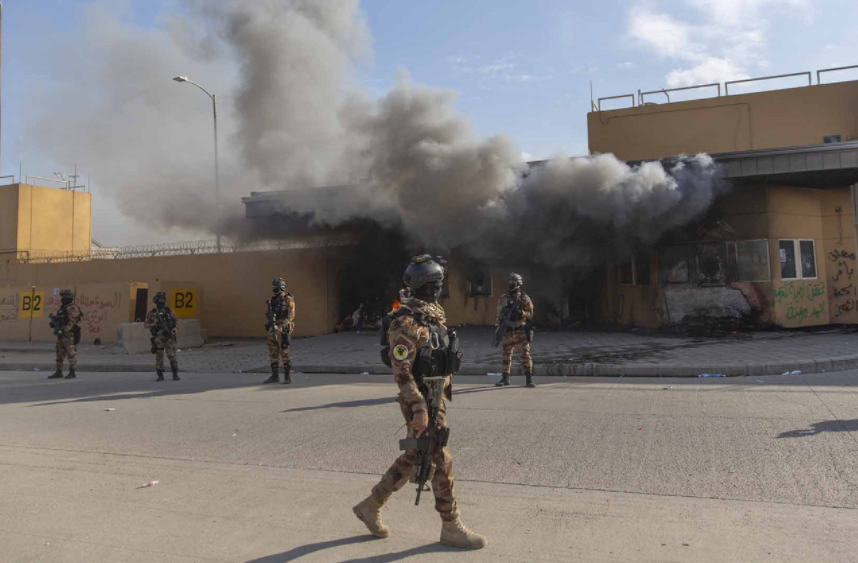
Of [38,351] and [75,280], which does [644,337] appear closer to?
[38,351]

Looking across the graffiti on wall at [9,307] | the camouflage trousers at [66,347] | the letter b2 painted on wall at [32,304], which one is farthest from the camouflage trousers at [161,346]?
the graffiti on wall at [9,307]

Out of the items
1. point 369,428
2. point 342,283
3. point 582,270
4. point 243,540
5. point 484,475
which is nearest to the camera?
point 243,540

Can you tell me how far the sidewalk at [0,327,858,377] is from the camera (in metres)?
9.27

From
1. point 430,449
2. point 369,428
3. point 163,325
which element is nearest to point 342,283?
point 163,325

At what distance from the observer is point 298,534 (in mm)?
3398

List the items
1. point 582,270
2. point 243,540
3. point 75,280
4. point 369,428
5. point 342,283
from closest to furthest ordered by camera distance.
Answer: point 243,540 < point 369,428 < point 582,270 < point 342,283 < point 75,280

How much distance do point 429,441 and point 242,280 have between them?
51.9 feet

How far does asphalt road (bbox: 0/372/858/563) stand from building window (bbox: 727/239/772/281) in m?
7.31

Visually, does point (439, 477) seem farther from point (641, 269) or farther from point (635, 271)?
point (635, 271)

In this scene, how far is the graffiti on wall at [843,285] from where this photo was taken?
48.5 feet

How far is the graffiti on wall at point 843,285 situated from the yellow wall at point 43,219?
25.5 metres

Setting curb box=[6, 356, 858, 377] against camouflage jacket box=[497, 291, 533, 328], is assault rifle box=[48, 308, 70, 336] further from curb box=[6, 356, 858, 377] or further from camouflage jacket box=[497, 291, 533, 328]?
camouflage jacket box=[497, 291, 533, 328]

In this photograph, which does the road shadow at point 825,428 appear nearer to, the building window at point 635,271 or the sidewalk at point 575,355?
the sidewalk at point 575,355

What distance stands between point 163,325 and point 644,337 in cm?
975
